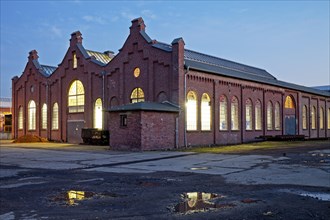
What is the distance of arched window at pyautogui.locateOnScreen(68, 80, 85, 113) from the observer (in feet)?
122

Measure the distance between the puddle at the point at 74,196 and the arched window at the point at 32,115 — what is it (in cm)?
3648

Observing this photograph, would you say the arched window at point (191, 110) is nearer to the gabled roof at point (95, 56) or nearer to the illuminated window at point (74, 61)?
the gabled roof at point (95, 56)

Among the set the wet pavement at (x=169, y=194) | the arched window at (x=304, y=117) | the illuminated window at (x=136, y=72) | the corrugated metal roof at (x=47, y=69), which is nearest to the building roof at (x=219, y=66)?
the arched window at (x=304, y=117)

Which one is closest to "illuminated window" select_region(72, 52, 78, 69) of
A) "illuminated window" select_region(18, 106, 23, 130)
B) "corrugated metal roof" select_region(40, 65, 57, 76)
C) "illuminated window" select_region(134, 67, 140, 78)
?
"corrugated metal roof" select_region(40, 65, 57, 76)

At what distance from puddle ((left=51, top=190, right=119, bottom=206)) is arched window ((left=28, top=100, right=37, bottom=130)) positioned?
1436 inches

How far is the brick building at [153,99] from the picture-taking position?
26.9 m

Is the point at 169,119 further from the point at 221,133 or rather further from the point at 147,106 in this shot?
the point at 221,133

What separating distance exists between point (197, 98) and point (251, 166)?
1529cm

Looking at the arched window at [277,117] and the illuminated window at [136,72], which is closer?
the illuminated window at [136,72]

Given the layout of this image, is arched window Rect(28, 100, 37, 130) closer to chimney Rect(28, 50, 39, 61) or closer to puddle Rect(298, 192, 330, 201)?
chimney Rect(28, 50, 39, 61)

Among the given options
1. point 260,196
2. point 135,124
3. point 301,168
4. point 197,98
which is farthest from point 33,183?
point 197,98

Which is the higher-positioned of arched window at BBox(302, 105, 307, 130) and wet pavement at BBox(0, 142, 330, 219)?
arched window at BBox(302, 105, 307, 130)

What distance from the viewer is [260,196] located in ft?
27.6

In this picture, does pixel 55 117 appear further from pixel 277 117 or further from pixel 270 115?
pixel 277 117
